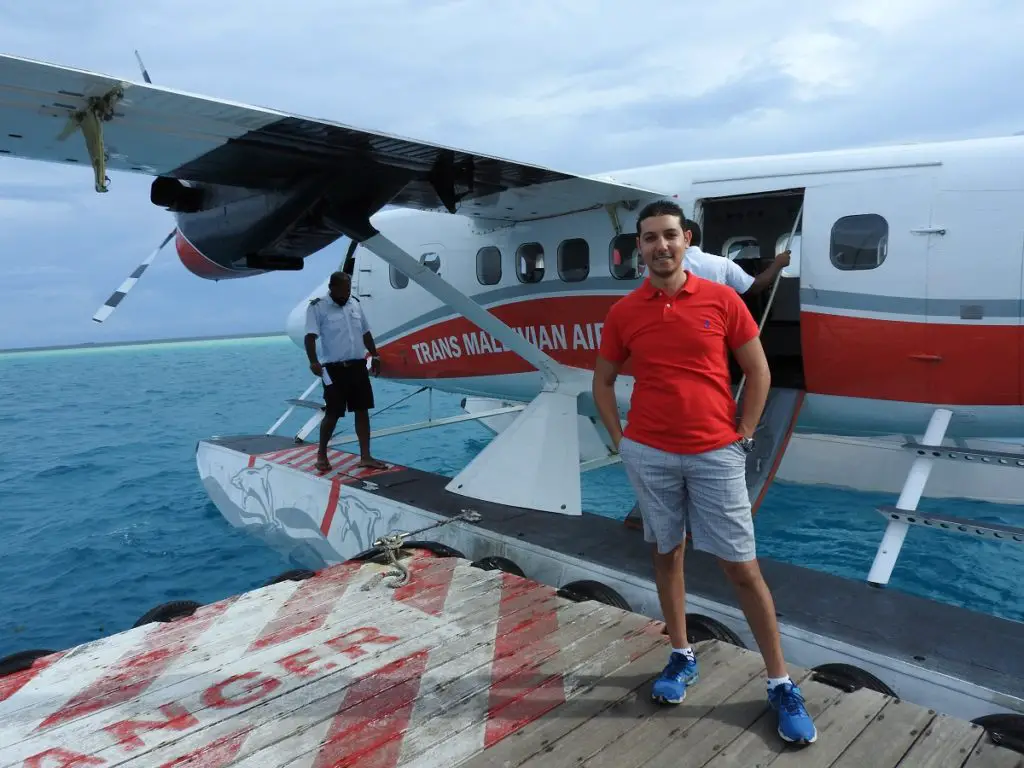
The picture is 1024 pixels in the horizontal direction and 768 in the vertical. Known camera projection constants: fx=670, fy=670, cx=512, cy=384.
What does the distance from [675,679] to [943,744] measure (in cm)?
95

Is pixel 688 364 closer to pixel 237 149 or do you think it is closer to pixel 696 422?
pixel 696 422

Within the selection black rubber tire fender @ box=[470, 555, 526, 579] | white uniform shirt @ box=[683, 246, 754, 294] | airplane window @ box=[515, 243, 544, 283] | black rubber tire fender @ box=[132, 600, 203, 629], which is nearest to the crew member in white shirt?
white uniform shirt @ box=[683, 246, 754, 294]

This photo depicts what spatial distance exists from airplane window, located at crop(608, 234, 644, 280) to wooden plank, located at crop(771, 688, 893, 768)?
4.13 metres

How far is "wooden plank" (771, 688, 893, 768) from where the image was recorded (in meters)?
2.37

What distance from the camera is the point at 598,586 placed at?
14.0 feet

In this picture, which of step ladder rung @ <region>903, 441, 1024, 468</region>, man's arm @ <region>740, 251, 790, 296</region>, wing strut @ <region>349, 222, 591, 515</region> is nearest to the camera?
step ladder rung @ <region>903, 441, 1024, 468</region>

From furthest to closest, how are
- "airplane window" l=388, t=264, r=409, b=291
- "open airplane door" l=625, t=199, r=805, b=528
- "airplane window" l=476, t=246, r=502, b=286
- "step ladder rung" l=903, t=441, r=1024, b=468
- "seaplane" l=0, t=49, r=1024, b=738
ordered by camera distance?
"airplane window" l=388, t=264, r=409, b=291
"airplane window" l=476, t=246, r=502, b=286
"open airplane door" l=625, t=199, r=805, b=528
"step ladder rung" l=903, t=441, r=1024, b=468
"seaplane" l=0, t=49, r=1024, b=738

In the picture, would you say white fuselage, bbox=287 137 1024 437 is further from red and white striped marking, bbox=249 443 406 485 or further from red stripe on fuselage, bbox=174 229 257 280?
red stripe on fuselage, bbox=174 229 257 280

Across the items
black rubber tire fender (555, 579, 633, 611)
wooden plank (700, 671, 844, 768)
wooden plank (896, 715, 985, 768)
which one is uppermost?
wooden plank (896, 715, 985, 768)

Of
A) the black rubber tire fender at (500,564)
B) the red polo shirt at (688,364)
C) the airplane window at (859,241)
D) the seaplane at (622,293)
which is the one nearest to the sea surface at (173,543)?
the seaplane at (622,293)

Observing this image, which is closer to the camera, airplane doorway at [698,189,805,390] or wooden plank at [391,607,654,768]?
wooden plank at [391,607,654,768]

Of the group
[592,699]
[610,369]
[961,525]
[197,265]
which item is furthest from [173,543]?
[961,525]

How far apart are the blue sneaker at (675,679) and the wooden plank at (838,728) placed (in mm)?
446

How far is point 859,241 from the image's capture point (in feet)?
16.4
